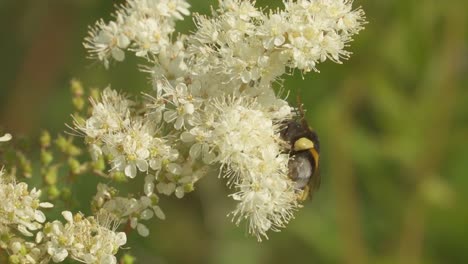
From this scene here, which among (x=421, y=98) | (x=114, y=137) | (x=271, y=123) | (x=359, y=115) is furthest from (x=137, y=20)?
(x=359, y=115)

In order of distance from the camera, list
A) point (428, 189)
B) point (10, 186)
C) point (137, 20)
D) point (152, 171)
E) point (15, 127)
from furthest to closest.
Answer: point (15, 127) < point (428, 189) < point (137, 20) < point (152, 171) < point (10, 186)

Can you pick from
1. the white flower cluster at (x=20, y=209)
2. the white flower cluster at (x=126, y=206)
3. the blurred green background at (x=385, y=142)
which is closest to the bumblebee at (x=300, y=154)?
the white flower cluster at (x=126, y=206)

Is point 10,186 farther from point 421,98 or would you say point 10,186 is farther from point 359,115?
point 359,115

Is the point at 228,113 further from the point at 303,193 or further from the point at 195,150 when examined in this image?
the point at 303,193

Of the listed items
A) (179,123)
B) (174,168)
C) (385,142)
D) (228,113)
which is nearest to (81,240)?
(174,168)

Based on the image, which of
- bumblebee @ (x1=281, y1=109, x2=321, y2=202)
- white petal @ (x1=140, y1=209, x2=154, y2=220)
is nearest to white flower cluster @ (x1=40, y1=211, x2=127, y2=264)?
white petal @ (x1=140, y1=209, x2=154, y2=220)

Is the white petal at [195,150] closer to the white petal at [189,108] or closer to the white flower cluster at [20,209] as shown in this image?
the white petal at [189,108]
